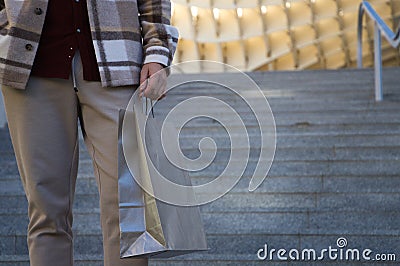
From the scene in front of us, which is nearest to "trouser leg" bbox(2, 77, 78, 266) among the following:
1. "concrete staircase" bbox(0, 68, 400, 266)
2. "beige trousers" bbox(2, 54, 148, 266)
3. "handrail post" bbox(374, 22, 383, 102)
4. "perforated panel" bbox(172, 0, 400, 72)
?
"beige trousers" bbox(2, 54, 148, 266)

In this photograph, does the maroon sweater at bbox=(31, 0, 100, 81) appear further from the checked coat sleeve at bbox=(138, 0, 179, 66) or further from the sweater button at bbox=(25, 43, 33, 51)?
the checked coat sleeve at bbox=(138, 0, 179, 66)

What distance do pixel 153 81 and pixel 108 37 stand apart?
7.8 inches

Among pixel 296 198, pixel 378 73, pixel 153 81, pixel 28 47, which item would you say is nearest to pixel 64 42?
pixel 28 47


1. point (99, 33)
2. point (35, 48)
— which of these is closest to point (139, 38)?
point (99, 33)

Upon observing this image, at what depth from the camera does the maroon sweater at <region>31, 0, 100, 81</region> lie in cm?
243

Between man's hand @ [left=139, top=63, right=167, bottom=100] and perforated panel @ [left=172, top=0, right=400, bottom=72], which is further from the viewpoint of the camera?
perforated panel @ [left=172, top=0, right=400, bottom=72]

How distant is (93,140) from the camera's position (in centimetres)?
245

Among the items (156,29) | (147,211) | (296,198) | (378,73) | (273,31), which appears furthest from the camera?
(273,31)

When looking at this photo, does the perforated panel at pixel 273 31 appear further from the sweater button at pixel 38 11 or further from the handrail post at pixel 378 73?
the sweater button at pixel 38 11

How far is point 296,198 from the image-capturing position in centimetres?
472

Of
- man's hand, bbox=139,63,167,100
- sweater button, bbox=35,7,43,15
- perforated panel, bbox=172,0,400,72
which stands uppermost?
sweater button, bbox=35,7,43,15

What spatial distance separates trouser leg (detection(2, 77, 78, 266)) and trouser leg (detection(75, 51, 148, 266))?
49 mm

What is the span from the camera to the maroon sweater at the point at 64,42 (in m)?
2.43

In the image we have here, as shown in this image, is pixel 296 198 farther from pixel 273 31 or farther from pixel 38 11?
pixel 273 31
